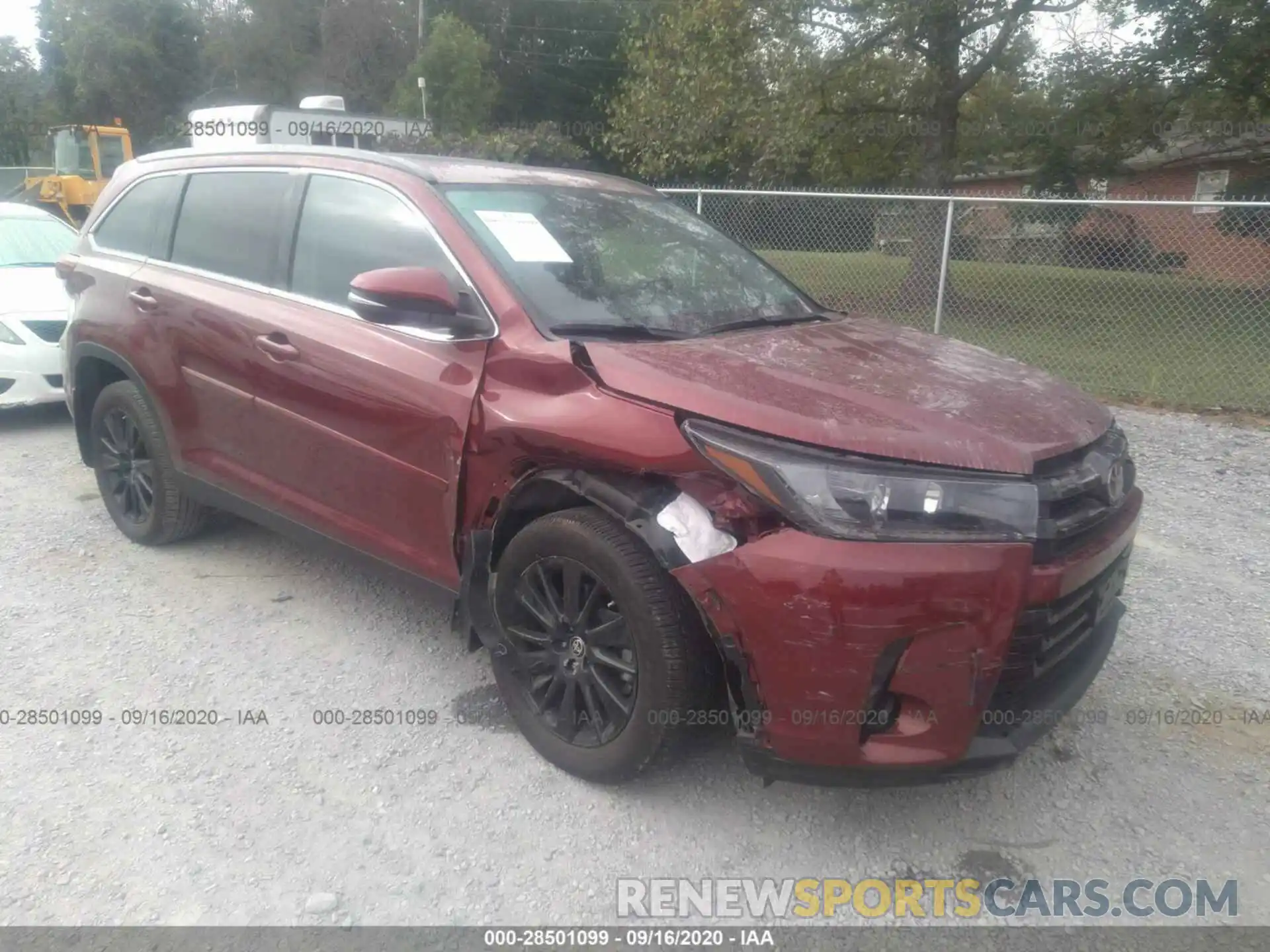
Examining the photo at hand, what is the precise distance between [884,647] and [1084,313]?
32.4 ft

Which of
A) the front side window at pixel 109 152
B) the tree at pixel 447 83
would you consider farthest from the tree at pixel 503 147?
the front side window at pixel 109 152

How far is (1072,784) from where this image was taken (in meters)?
3.03

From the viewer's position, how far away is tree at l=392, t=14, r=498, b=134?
25.5 m

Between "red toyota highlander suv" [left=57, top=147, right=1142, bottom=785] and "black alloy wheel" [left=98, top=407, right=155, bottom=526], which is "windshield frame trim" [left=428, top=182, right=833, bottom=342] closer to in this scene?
"red toyota highlander suv" [left=57, top=147, right=1142, bottom=785]

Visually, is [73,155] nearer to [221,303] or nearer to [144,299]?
[144,299]

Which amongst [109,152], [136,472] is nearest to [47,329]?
[136,472]

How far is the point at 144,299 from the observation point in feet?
13.8

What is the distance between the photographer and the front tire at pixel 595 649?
260cm

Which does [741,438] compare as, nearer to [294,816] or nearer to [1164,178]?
[294,816]

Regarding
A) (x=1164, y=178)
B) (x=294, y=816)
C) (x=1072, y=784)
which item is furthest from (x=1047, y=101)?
(x=294, y=816)

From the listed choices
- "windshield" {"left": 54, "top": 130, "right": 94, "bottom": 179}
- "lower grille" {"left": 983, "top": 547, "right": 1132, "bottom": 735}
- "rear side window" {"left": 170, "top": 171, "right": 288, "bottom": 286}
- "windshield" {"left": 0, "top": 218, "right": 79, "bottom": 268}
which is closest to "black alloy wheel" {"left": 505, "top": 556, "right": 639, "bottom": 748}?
"lower grille" {"left": 983, "top": 547, "right": 1132, "bottom": 735}

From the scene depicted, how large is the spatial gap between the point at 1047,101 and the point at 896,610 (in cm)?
1643

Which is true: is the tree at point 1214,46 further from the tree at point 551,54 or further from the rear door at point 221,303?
the tree at point 551,54

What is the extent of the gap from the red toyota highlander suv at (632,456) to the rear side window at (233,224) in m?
0.02
